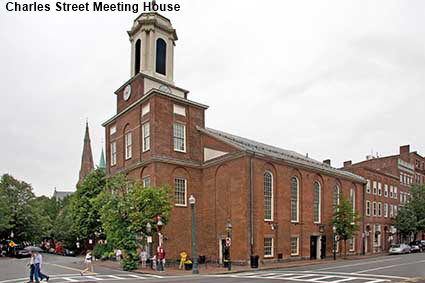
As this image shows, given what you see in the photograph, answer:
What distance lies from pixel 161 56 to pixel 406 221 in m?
45.7

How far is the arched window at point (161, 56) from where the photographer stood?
148ft

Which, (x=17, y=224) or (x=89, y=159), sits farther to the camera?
(x=89, y=159)

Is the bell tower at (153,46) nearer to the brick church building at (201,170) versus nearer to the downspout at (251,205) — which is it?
the brick church building at (201,170)

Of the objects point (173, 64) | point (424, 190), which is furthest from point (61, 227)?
point (424, 190)

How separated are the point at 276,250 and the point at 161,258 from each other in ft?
42.6

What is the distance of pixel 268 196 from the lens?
41969mm

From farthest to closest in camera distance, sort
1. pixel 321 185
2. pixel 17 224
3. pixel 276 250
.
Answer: pixel 17 224 → pixel 321 185 → pixel 276 250

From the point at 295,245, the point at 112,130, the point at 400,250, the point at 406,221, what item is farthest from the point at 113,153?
the point at 406,221

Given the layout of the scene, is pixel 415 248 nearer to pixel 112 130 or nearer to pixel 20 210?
pixel 112 130

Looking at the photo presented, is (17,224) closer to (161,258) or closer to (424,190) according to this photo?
(161,258)

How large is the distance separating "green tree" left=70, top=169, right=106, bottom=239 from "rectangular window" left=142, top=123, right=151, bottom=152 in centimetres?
1428

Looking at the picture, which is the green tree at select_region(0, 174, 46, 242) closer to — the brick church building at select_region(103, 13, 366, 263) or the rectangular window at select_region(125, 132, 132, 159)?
the brick church building at select_region(103, 13, 366, 263)

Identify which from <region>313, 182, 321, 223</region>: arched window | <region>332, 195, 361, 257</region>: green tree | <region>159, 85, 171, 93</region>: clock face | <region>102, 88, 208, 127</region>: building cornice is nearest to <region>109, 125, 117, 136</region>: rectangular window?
<region>102, 88, 208, 127</region>: building cornice

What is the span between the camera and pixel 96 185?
54.9 meters
